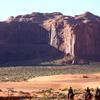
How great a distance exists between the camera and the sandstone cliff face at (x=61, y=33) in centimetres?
13400

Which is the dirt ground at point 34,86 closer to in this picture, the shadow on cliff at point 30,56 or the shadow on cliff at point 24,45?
the shadow on cliff at point 30,56

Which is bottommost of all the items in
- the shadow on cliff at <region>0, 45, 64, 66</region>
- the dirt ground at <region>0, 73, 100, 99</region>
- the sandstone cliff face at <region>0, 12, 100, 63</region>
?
the shadow on cliff at <region>0, 45, 64, 66</region>

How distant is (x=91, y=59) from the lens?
13125 centimetres

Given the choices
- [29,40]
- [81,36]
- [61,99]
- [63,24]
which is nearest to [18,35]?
[29,40]

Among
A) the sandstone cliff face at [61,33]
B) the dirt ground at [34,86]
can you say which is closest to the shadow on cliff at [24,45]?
the sandstone cliff face at [61,33]

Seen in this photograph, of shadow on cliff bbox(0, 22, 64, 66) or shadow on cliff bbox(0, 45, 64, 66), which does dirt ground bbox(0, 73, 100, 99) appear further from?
shadow on cliff bbox(0, 22, 64, 66)

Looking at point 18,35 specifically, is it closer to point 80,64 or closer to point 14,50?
point 14,50

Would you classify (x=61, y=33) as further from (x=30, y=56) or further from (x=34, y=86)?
(x=34, y=86)

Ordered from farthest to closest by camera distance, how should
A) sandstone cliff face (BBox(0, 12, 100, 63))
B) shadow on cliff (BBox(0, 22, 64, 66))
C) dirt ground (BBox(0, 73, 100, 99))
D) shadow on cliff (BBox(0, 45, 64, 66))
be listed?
1. shadow on cliff (BBox(0, 22, 64, 66))
2. shadow on cliff (BBox(0, 45, 64, 66))
3. sandstone cliff face (BBox(0, 12, 100, 63))
4. dirt ground (BBox(0, 73, 100, 99))

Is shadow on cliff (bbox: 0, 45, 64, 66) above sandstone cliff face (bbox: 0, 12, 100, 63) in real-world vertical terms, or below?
below

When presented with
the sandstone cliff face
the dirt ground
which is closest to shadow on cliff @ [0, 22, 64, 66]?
the sandstone cliff face

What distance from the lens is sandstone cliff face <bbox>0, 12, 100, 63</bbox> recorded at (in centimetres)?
13400

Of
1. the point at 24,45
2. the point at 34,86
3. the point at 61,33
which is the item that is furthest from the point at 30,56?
the point at 34,86

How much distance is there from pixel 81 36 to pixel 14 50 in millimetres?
21329
